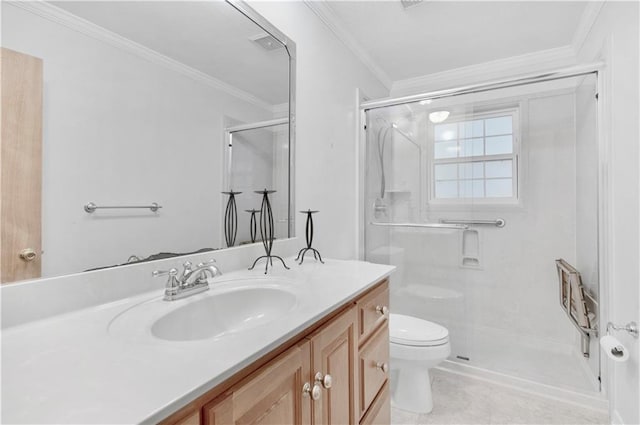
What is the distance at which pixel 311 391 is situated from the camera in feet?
2.66

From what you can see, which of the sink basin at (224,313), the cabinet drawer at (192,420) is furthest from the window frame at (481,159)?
the cabinet drawer at (192,420)

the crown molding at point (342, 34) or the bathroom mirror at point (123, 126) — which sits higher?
the crown molding at point (342, 34)

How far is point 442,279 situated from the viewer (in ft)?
→ 7.71

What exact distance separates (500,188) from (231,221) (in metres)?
2.30

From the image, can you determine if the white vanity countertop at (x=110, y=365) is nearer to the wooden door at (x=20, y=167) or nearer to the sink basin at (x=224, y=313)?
the sink basin at (x=224, y=313)

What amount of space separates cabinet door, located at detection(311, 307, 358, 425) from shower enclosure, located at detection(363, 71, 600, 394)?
139 cm

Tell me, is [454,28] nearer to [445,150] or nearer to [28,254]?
[445,150]

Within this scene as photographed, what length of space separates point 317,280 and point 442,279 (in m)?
1.54

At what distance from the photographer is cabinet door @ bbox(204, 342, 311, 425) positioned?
570 millimetres

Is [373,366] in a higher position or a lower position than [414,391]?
higher

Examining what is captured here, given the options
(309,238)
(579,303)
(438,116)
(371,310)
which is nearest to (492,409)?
(579,303)

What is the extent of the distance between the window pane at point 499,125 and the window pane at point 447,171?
1.74 ft

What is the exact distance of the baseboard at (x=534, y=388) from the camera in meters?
1.80

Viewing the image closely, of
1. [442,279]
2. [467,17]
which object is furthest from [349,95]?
[442,279]
